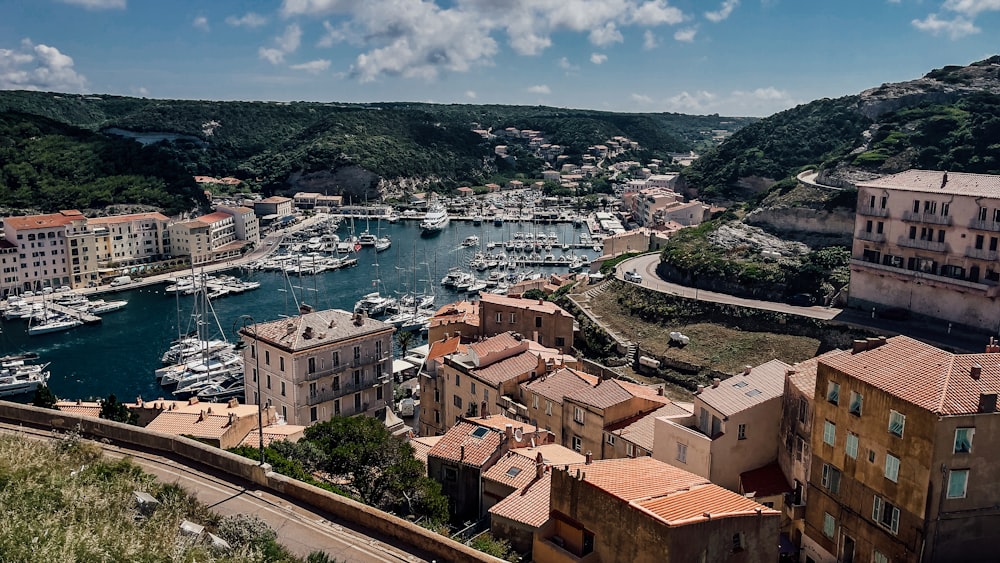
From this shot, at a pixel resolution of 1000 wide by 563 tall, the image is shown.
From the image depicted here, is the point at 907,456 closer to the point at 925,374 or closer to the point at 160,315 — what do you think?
the point at 925,374

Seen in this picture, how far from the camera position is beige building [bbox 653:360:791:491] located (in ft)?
77.2

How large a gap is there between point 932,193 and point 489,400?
2931 cm

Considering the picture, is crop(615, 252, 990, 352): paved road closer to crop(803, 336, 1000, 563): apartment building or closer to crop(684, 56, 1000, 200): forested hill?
crop(684, 56, 1000, 200): forested hill

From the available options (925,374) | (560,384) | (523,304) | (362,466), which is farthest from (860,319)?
(362,466)

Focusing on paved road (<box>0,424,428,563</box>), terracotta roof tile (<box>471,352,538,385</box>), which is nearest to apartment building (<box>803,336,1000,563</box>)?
paved road (<box>0,424,428,563</box>)

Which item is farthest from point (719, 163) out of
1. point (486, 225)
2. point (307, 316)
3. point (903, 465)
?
point (903, 465)

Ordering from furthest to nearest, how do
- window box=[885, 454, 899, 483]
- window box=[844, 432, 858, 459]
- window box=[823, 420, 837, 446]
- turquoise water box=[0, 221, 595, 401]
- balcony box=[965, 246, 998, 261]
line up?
1. turquoise water box=[0, 221, 595, 401]
2. balcony box=[965, 246, 998, 261]
3. window box=[823, 420, 837, 446]
4. window box=[844, 432, 858, 459]
5. window box=[885, 454, 899, 483]

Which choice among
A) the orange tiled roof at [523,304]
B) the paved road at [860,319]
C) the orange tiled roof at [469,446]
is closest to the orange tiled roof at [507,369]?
the orange tiled roof at [469,446]

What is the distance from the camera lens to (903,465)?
17.6m

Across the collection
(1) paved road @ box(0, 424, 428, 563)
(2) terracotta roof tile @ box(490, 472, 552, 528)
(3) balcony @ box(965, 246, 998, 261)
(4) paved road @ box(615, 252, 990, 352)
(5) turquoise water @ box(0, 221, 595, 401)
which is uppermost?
(3) balcony @ box(965, 246, 998, 261)

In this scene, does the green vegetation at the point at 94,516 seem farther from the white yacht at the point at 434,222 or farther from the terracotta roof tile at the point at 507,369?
the white yacht at the point at 434,222

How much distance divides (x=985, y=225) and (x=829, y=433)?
1158 inches

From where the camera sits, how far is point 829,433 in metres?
20.1

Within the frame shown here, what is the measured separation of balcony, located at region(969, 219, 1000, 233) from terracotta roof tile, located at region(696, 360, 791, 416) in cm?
2351
